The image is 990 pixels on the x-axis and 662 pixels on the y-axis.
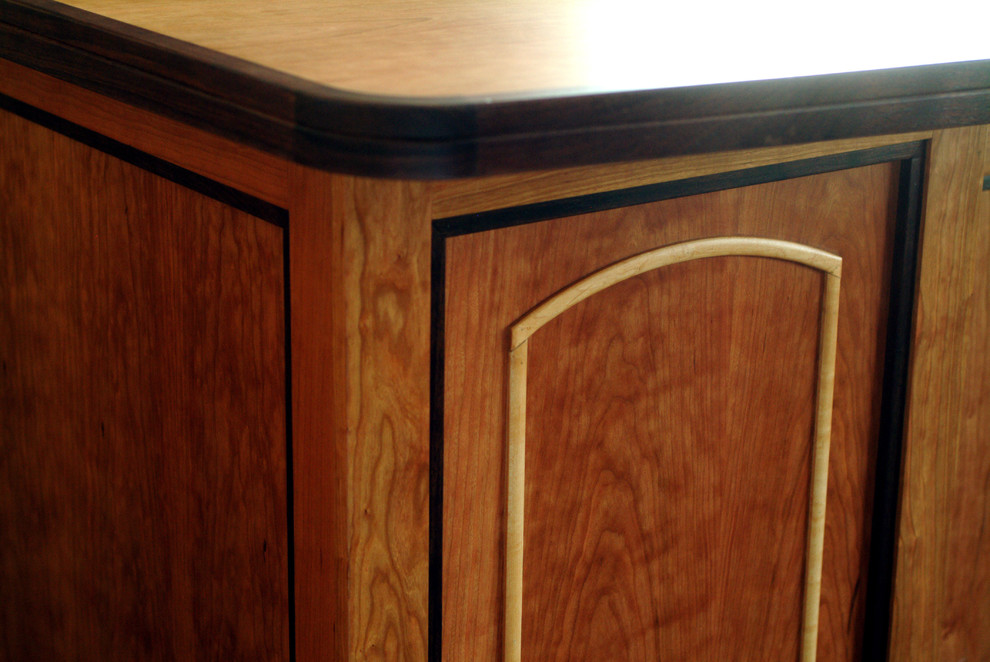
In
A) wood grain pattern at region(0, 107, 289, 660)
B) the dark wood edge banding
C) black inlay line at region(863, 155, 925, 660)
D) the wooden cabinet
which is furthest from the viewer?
black inlay line at region(863, 155, 925, 660)

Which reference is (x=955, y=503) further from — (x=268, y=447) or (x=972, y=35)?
(x=268, y=447)

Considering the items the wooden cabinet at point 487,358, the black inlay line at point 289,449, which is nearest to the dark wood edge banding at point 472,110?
the wooden cabinet at point 487,358

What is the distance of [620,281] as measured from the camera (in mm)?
760

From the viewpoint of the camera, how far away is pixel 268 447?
0.75 m

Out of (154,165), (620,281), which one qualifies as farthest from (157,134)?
(620,281)

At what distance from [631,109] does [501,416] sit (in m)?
0.23

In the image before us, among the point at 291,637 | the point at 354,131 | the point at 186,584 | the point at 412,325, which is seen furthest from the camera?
the point at 186,584

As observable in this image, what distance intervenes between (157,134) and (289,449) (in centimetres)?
25

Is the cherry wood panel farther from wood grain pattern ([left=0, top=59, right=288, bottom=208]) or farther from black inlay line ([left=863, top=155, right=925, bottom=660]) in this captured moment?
black inlay line ([left=863, top=155, right=925, bottom=660])

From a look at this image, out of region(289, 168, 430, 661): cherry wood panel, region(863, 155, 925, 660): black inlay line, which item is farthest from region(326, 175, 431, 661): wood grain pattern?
region(863, 155, 925, 660): black inlay line

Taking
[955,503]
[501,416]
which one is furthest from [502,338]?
[955,503]

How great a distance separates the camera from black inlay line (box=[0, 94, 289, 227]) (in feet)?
2.32

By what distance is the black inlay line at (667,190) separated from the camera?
67 centimetres

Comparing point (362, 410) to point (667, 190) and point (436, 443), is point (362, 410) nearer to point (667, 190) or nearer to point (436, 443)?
point (436, 443)
